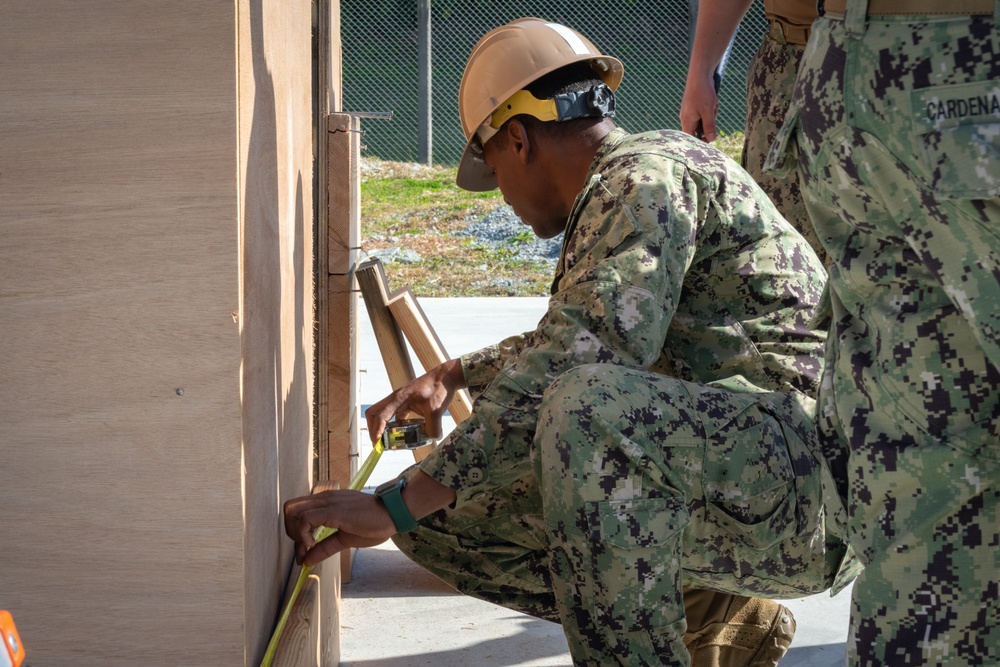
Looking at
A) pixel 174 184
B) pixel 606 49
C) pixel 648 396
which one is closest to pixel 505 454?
pixel 648 396

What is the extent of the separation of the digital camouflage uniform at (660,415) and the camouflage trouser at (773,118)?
2.30 ft

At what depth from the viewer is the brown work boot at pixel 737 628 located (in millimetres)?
2545

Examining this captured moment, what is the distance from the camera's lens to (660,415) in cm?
205

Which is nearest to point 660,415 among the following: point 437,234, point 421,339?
point 421,339

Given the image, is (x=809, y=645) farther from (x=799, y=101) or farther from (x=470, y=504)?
(x=799, y=101)

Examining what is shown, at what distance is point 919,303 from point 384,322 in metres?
2.00

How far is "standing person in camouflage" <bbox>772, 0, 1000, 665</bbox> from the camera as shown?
1.39 m

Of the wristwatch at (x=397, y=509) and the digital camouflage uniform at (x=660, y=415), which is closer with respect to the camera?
the digital camouflage uniform at (x=660, y=415)

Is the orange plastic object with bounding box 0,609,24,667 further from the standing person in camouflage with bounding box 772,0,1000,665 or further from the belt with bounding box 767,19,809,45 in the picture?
the belt with bounding box 767,19,809,45

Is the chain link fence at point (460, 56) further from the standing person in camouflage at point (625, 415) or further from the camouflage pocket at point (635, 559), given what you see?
the camouflage pocket at point (635, 559)

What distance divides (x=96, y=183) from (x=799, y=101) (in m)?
0.99

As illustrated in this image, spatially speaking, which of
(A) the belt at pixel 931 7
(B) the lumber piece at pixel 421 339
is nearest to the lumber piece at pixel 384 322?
(B) the lumber piece at pixel 421 339

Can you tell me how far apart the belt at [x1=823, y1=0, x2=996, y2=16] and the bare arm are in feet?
6.09

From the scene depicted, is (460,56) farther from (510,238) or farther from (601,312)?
(601,312)
